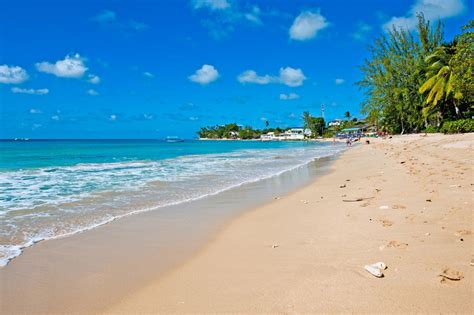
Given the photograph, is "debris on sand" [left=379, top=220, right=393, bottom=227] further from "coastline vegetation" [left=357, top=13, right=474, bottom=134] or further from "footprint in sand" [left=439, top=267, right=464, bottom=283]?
"coastline vegetation" [left=357, top=13, right=474, bottom=134]

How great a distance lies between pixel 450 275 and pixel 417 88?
1929 inches

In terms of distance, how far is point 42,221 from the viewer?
6.58 meters

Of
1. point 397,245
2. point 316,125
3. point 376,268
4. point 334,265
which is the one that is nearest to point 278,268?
point 334,265

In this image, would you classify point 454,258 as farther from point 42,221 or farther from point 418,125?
point 418,125

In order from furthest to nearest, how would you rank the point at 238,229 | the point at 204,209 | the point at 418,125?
the point at 418,125 < the point at 204,209 < the point at 238,229

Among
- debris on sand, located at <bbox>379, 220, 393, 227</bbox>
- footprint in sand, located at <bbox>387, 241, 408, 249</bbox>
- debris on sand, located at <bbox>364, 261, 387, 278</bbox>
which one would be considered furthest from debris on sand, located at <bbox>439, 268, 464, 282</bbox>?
debris on sand, located at <bbox>379, 220, 393, 227</bbox>

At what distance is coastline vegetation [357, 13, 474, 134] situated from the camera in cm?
3522

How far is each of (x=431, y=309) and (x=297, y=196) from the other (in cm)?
637

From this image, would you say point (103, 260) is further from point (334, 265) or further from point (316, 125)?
point (316, 125)

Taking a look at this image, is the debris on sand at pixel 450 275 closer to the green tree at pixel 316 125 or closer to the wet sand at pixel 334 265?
the wet sand at pixel 334 265

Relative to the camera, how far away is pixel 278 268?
363cm

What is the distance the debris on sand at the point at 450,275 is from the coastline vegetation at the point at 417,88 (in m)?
32.6

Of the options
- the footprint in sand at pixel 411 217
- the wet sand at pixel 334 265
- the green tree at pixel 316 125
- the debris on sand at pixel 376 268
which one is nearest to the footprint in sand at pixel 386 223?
the wet sand at pixel 334 265

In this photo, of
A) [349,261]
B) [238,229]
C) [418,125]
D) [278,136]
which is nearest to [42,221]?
[238,229]
